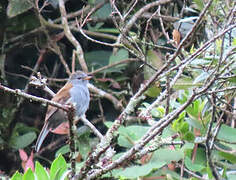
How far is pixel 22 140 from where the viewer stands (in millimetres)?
5145

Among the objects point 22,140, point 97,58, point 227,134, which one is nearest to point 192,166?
point 227,134

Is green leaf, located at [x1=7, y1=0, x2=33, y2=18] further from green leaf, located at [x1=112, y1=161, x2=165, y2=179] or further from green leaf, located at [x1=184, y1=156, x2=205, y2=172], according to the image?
green leaf, located at [x1=184, y1=156, x2=205, y2=172]

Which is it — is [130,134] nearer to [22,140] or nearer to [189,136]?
[189,136]

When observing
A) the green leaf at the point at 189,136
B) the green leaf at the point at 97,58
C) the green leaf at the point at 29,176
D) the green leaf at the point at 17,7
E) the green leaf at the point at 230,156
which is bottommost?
the green leaf at the point at 230,156

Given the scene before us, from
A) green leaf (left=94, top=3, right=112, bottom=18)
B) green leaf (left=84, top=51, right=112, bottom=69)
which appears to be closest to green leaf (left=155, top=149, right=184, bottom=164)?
green leaf (left=84, top=51, right=112, bottom=69)

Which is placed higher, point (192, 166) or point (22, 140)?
point (192, 166)

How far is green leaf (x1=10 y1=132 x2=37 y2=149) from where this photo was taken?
16.7ft

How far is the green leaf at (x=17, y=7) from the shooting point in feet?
16.5

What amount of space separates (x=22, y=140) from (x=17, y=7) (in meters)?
1.25

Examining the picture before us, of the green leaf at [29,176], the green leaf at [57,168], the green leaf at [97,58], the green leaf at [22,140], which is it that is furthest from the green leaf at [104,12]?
the green leaf at [29,176]

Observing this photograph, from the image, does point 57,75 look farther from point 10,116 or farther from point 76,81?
point 76,81

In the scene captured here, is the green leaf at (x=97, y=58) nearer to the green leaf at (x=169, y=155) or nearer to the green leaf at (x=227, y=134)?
the green leaf at (x=169, y=155)

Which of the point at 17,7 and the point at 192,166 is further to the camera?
the point at 17,7

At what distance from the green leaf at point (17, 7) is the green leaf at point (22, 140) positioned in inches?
44.2
